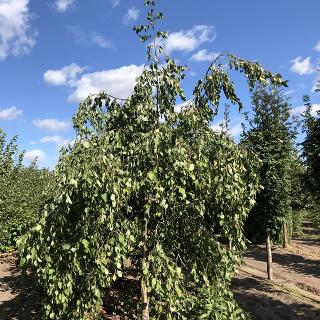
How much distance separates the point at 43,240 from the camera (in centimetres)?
559

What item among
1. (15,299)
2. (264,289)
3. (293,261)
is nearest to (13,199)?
(15,299)

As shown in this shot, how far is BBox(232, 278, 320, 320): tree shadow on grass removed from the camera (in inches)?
496

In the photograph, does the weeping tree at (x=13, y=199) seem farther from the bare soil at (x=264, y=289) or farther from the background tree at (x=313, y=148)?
the background tree at (x=313, y=148)

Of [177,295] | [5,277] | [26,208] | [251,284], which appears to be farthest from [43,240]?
[26,208]

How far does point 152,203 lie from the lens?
22.9ft

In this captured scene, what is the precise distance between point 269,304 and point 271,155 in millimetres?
5975

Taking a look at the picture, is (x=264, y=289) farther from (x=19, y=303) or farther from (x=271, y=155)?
(x=19, y=303)

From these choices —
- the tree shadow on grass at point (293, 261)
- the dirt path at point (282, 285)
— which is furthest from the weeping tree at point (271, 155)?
the tree shadow on grass at point (293, 261)

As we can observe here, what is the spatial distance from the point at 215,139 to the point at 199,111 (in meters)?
0.65

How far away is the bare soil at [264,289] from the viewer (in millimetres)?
11984

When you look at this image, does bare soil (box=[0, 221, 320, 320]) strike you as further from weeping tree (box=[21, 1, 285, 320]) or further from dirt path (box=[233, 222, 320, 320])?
weeping tree (box=[21, 1, 285, 320])

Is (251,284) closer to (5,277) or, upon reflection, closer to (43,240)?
Answer: (5,277)

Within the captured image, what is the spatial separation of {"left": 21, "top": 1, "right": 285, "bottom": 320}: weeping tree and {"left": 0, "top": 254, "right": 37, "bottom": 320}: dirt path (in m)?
3.89

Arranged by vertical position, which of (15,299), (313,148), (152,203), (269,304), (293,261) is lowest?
(269,304)
